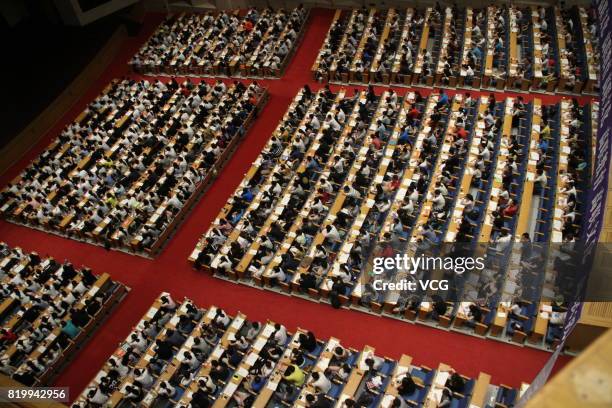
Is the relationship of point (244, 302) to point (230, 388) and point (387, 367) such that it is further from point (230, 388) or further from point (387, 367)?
point (387, 367)

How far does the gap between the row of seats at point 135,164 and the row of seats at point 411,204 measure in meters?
2.40

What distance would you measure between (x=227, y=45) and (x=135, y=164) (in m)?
8.87

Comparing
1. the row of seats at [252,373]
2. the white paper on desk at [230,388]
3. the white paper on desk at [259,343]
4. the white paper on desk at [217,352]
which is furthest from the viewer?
the white paper on desk at [217,352]

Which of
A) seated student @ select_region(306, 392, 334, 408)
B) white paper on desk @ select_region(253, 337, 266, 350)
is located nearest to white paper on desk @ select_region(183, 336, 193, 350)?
white paper on desk @ select_region(253, 337, 266, 350)

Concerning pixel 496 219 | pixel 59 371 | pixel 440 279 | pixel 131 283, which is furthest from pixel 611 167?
pixel 59 371

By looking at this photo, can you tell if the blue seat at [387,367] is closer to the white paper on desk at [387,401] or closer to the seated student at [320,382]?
the white paper on desk at [387,401]

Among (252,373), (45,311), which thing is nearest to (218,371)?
(252,373)

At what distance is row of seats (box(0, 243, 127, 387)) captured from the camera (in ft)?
49.4

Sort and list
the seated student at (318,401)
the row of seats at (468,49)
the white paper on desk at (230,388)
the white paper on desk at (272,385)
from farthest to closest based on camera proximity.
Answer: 1. the row of seats at (468,49)
2. the white paper on desk at (230,388)
3. the white paper on desk at (272,385)
4. the seated student at (318,401)

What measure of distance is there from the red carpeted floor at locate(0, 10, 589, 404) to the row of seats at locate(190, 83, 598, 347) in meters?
0.45

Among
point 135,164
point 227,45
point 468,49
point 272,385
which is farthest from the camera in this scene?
point 227,45

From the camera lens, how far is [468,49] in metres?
20.6

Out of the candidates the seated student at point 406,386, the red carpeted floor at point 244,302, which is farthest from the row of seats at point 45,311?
the seated student at point 406,386

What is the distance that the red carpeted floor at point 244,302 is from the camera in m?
12.7
